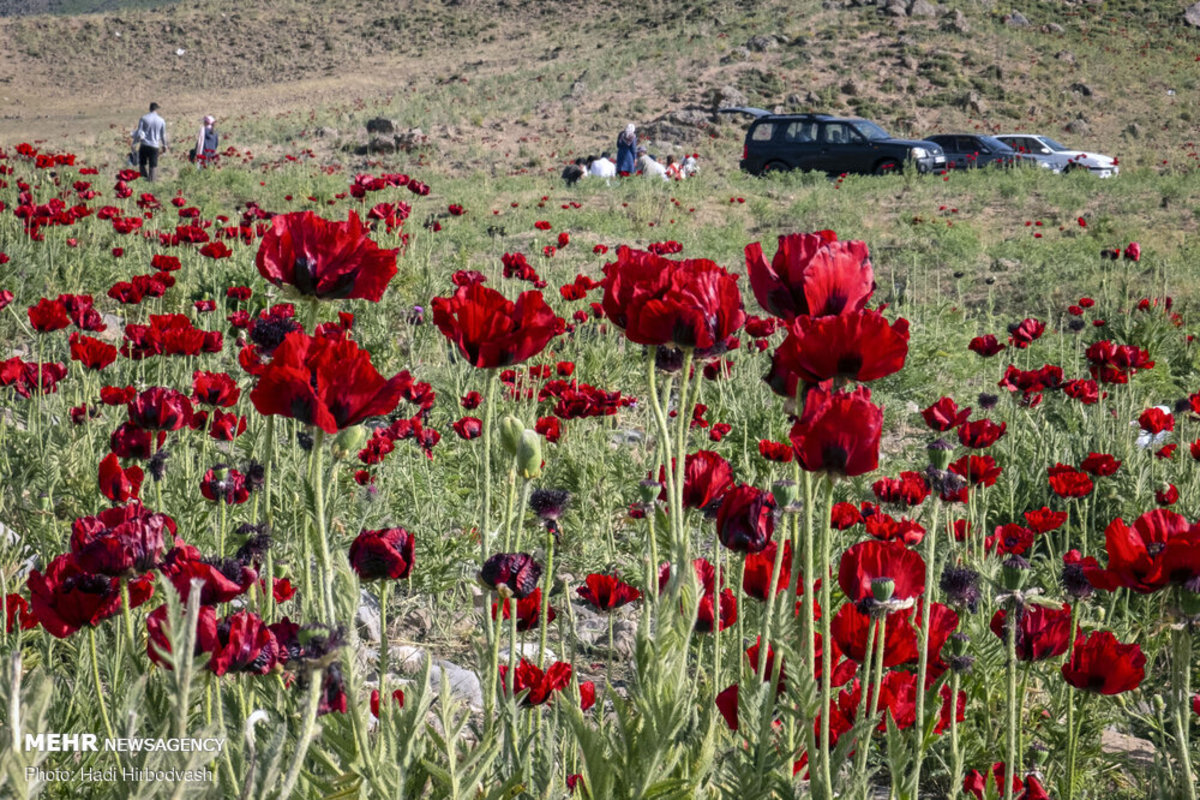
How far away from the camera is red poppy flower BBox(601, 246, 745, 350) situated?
3.59 feet

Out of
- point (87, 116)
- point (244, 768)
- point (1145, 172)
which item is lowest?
point (87, 116)

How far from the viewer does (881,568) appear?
1.20m

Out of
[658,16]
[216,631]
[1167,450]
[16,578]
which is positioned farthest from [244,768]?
[658,16]

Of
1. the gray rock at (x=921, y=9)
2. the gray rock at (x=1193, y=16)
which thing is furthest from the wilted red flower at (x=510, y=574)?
the gray rock at (x=1193, y=16)

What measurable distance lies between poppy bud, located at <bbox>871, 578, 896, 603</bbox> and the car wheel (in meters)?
15.2

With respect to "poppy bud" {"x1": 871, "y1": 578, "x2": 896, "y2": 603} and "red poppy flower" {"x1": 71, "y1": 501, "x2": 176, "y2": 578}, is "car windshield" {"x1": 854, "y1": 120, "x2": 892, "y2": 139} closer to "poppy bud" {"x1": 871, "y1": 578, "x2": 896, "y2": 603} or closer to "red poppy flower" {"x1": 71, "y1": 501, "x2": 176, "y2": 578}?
"poppy bud" {"x1": 871, "y1": 578, "x2": 896, "y2": 603}

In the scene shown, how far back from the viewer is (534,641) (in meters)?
2.74

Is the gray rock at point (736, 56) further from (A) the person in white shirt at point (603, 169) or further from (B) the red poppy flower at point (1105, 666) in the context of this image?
(B) the red poppy flower at point (1105, 666)

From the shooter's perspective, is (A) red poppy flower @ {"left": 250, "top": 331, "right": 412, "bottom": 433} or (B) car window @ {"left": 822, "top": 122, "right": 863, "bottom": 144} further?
(B) car window @ {"left": 822, "top": 122, "right": 863, "bottom": 144}

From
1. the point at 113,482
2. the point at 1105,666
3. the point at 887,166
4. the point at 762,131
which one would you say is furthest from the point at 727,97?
the point at 1105,666

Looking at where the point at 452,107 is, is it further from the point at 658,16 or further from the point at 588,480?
the point at 588,480

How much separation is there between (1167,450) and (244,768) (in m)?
3.28

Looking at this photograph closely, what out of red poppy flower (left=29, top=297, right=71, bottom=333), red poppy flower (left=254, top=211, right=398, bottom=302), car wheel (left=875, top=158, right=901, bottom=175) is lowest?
car wheel (left=875, top=158, right=901, bottom=175)

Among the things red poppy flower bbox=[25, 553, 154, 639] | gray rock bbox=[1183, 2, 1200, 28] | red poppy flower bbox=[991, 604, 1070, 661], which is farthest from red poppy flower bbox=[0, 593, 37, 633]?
gray rock bbox=[1183, 2, 1200, 28]
